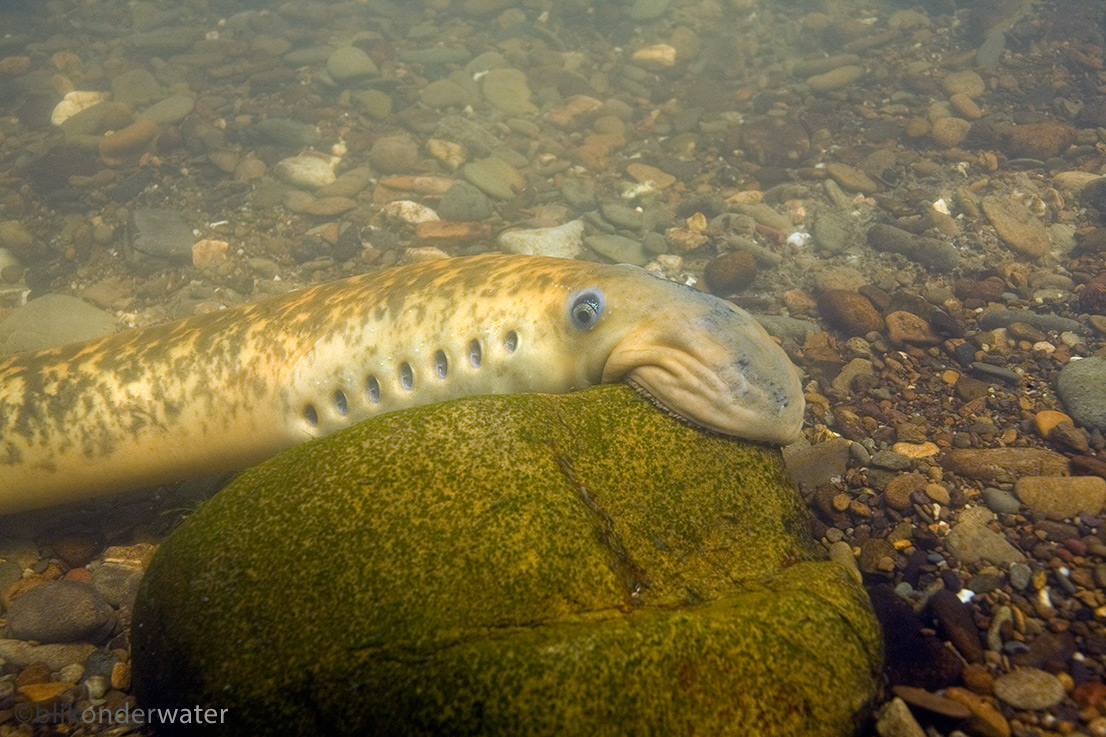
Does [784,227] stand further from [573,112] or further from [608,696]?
[608,696]

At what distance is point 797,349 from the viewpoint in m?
5.37

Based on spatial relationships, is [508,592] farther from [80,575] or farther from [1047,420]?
[1047,420]

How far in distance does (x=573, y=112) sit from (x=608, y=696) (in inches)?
444

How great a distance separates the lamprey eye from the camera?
3.30 m

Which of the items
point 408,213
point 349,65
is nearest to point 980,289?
point 408,213

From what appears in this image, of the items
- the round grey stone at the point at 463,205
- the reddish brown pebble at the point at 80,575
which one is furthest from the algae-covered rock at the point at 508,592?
the round grey stone at the point at 463,205

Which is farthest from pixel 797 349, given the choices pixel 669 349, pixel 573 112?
pixel 573 112

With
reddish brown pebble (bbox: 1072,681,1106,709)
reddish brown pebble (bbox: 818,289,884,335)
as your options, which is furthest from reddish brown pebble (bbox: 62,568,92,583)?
reddish brown pebble (bbox: 818,289,884,335)

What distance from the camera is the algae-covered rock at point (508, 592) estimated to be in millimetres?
1906

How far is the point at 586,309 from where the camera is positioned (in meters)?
3.31

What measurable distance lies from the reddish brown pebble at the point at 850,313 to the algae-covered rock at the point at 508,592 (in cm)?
298

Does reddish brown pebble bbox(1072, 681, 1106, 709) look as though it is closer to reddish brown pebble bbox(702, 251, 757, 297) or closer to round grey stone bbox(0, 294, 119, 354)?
reddish brown pebble bbox(702, 251, 757, 297)

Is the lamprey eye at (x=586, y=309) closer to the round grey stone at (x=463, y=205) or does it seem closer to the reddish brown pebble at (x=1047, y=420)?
the reddish brown pebble at (x=1047, y=420)

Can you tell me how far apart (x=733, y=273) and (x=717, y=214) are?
1.78 m
